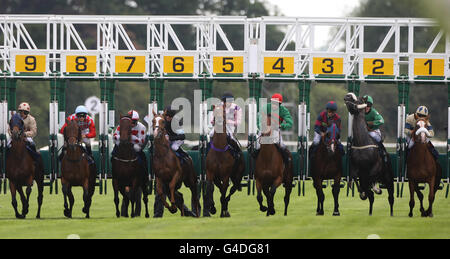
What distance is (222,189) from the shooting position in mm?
14664

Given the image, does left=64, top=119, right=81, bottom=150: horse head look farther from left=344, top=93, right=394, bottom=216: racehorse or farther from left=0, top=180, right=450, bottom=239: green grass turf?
left=344, top=93, right=394, bottom=216: racehorse

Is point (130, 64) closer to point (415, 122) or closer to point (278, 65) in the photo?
point (278, 65)

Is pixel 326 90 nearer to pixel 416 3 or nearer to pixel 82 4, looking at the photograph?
pixel 82 4

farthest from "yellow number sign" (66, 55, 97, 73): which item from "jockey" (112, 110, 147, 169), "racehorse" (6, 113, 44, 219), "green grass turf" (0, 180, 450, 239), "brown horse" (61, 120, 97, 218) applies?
"green grass turf" (0, 180, 450, 239)

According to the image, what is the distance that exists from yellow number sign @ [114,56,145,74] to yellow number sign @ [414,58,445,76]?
4.42m

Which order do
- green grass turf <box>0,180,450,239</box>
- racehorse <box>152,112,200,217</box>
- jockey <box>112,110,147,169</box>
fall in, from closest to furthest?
1. green grass turf <box>0,180,450,239</box>
2. racehorse <box>152,112,200,217</box>
3. jockey <box>112,110,147,169</box>

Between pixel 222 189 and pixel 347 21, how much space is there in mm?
3912

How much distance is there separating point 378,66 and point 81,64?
4.81m

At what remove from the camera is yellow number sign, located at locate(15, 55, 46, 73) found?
659 inches

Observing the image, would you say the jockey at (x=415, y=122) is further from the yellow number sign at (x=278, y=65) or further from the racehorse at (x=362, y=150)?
the yellow number sign at (x=278, y=65)

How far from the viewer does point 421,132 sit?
48.5ft

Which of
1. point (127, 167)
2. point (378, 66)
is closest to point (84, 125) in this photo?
point (127, 167)

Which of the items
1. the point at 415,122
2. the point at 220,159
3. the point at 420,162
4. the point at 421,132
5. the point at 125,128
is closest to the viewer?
the point at 125,128
